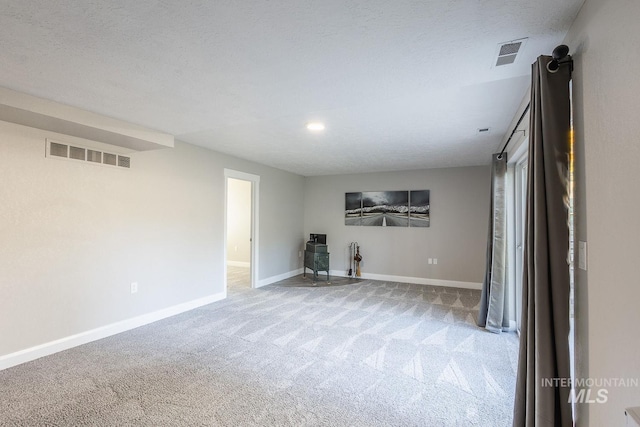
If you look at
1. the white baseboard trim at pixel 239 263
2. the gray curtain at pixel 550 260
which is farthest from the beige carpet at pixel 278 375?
the white baseboard trim at pixel 239 263

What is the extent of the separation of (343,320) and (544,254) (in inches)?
107

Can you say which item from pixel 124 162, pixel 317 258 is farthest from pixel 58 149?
pixel 317 258

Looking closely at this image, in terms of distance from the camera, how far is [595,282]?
1263 mm

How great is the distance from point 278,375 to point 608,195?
94.8 inches

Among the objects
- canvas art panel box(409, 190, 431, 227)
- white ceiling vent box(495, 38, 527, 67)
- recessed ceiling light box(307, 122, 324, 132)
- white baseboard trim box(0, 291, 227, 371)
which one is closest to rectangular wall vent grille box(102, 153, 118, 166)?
white baseboard trim box(0, 291, 227, 371)

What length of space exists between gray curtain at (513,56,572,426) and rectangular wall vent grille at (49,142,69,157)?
3.89 m

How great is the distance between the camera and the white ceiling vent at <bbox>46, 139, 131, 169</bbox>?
9.43ft

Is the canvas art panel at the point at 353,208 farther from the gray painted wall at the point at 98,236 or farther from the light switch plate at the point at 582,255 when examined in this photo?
the light switch plate at the point at 582,255

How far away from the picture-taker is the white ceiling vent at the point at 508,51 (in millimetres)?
1606

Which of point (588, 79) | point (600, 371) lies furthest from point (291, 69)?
point (600, 371)

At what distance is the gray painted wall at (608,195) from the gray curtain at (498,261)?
2238 mm

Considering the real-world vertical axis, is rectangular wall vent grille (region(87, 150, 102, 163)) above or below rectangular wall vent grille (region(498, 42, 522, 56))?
below

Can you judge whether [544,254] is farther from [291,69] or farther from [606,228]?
[291,69]

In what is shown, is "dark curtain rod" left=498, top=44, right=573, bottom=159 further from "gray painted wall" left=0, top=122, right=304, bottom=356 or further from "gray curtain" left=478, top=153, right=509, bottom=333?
"gray painted wall" left=0, top=122, right=304, bottom=356
